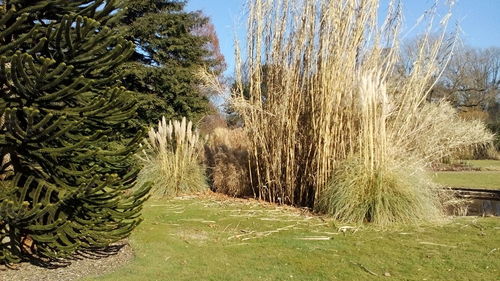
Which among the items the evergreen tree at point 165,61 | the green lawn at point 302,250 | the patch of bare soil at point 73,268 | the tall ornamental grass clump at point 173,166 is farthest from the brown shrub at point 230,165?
the evergreen tree at point 165,61

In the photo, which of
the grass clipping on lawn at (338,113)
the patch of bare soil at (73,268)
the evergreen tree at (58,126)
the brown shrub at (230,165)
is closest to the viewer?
the evergreen tree at (58,126)

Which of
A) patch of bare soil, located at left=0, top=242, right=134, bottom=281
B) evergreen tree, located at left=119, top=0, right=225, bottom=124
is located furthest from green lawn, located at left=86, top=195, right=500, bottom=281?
evergreen tree, located at left=119, top=0, right=225, bottom=124

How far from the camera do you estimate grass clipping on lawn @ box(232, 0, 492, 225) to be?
6.21 meters

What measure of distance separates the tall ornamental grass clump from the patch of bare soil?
17.1 feet

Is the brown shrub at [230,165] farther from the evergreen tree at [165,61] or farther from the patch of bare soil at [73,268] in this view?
the evergreen tree at [165,61]

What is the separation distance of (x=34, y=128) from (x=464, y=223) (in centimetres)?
525

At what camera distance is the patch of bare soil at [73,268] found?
3.75 metres

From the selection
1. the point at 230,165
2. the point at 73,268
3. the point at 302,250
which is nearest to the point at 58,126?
the point at 73,268

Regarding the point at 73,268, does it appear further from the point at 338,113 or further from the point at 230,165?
the point at 230,165

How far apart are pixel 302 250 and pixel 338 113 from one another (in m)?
2.73

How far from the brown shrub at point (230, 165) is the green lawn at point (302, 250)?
2342mm

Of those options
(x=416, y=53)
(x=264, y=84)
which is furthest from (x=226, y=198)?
(x=416, y=53)

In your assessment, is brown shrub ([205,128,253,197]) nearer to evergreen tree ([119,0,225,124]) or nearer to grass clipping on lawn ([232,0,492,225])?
grass clipping on lawn ([232,0,492,225])

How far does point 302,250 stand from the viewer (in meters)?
4.79
